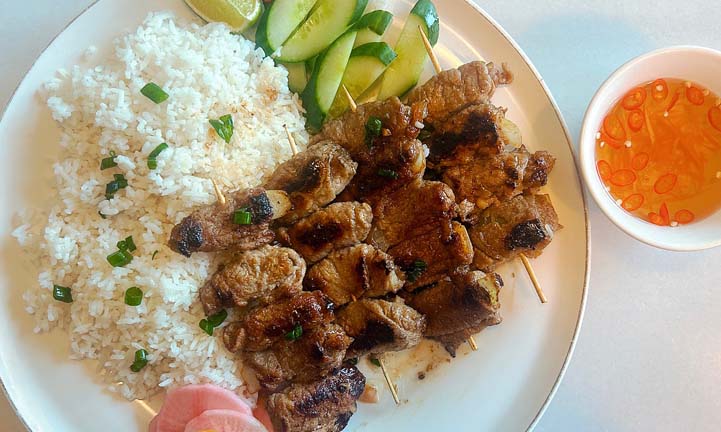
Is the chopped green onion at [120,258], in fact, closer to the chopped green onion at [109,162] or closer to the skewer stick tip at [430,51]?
the chopped green onion at [109,162]

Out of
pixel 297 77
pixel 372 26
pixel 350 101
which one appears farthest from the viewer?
pixel 297 77

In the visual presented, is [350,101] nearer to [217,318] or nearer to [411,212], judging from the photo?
[411,212]

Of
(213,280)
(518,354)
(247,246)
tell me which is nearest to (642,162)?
(518,354)

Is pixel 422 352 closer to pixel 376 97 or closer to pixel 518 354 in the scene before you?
pixel 518 354

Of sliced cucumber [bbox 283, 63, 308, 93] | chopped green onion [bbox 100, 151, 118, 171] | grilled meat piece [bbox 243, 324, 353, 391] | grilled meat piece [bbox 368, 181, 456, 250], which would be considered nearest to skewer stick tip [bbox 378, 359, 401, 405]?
grilled meat piece [bbox 243, 324, 353, 391]

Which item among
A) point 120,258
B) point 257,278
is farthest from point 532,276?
point 120,258

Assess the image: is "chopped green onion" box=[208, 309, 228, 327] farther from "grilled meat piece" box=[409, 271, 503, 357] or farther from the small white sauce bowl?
the small white sauce bowl

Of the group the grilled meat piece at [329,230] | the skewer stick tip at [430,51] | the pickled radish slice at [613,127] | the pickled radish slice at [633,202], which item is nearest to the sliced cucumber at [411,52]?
the skewer stick tip at [430,51]
